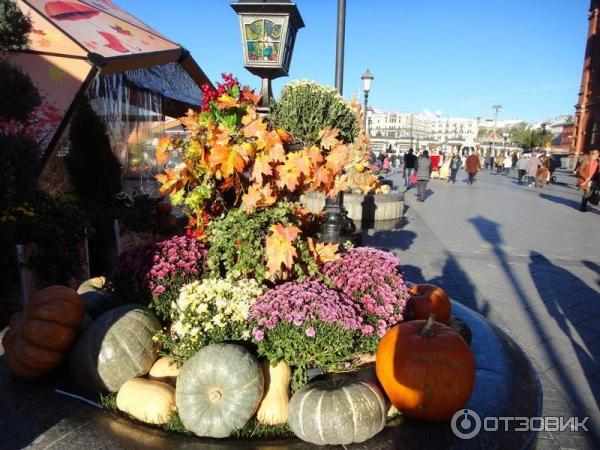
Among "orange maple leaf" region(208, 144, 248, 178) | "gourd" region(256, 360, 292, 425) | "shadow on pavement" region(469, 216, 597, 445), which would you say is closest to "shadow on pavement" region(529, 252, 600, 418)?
"shadow on pavement" region(469, 216, 597, 445)

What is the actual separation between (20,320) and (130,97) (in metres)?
7.11

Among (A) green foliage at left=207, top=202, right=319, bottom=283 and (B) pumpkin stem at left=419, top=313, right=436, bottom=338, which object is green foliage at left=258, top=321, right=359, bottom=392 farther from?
(A) green foliage at left=207, top=202, right=319, bottom=283

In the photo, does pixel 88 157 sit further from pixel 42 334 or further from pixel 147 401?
pixel 147 401

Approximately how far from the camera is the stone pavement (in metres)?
3.33

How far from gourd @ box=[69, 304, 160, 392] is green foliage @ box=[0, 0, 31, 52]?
4.24 metres

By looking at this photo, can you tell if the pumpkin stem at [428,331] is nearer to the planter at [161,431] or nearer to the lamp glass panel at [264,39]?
the planter at [161,431]

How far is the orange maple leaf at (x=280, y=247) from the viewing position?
2662mm

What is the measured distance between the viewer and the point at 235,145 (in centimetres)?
255

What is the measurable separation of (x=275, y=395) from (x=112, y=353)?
1.04 meters

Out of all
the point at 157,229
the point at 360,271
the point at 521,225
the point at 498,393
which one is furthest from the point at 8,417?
the point at 521,225

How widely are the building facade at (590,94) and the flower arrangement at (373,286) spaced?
47.8m

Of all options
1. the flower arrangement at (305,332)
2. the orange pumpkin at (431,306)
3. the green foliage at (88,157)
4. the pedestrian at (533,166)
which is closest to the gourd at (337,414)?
the flower arrangement at (305,332)

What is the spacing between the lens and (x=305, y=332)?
2311 mm

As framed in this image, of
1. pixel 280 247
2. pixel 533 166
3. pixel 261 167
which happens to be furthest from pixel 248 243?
pixel 533 166
